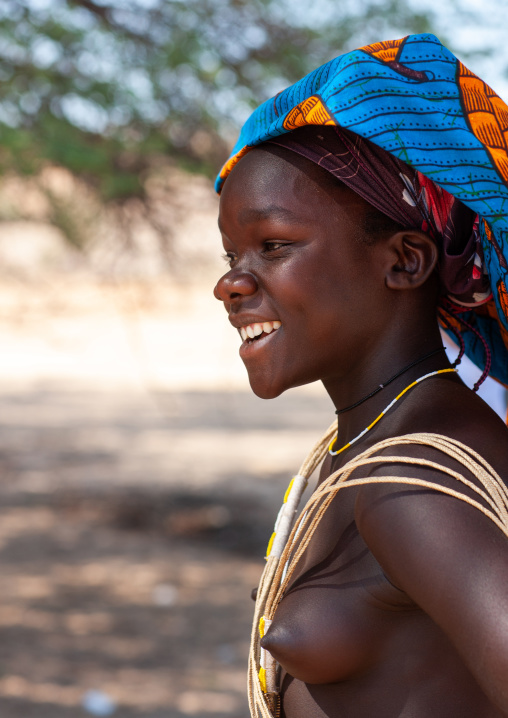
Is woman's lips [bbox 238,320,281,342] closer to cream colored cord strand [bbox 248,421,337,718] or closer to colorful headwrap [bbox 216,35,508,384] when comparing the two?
colorful headwrap [bbox 216,35,508,384]

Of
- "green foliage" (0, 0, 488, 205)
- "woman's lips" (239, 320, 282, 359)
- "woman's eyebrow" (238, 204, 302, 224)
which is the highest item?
"green foliage" (0, 0, 488, 205)

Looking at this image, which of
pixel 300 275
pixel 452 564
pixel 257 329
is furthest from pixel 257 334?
pixel 452 564

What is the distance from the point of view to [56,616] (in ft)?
18.6

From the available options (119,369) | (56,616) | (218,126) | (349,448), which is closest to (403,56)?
(349,448)

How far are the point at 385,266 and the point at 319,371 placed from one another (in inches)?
8.2

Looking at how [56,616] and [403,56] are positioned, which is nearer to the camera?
[403,56]

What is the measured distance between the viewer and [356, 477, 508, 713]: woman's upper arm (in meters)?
1.06

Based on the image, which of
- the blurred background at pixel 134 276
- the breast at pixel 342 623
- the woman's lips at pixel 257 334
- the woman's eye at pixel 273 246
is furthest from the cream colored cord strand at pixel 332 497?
the blurred background at pixel 134 276

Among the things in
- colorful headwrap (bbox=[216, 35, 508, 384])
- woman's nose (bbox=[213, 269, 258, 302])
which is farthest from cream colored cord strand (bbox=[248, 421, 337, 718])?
colorful headwrap (bbox=[216, 35, 508, 384])

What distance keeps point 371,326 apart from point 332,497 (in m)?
0.29

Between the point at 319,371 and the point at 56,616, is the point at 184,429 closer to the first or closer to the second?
the point at 56,616

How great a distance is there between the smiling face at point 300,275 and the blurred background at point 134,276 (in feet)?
3.59

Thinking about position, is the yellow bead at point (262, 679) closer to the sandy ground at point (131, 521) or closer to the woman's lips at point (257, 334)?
the woman's lips at point (257, 334)

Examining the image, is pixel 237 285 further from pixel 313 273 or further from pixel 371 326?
pixel 371 326
